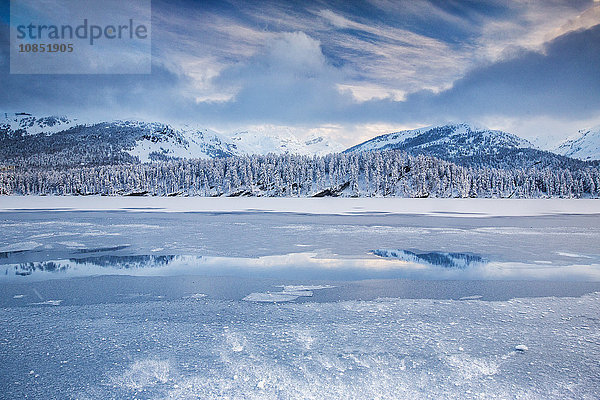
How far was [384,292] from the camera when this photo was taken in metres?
11.0

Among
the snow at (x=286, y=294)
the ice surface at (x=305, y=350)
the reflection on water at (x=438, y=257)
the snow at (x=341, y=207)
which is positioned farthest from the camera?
the snow at (x=341, y=207)

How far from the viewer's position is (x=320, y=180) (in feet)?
478

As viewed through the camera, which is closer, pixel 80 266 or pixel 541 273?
pixel 541 273

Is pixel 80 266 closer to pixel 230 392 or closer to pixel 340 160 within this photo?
pixel 230 392

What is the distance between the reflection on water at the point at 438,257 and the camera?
49.4 feet

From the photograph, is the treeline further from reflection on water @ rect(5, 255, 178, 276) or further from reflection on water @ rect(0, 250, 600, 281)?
reflection on water @ rect(5, 255, 178, 276)

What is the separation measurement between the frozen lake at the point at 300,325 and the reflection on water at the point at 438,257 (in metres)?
0.14

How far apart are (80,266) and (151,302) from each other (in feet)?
20.3

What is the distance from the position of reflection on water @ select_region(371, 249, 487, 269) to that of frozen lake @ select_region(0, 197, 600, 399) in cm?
14

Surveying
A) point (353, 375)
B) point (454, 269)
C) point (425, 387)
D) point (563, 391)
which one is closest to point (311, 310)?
point (353, 375)

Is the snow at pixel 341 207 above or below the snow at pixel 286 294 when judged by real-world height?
above

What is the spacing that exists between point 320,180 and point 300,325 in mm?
137858

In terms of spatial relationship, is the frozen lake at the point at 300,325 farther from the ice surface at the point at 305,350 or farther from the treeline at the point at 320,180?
the treeline at the point at 320,180

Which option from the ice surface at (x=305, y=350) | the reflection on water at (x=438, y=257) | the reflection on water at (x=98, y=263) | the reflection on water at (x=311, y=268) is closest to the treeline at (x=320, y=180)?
the reflection on water at (x=438, y=257)
